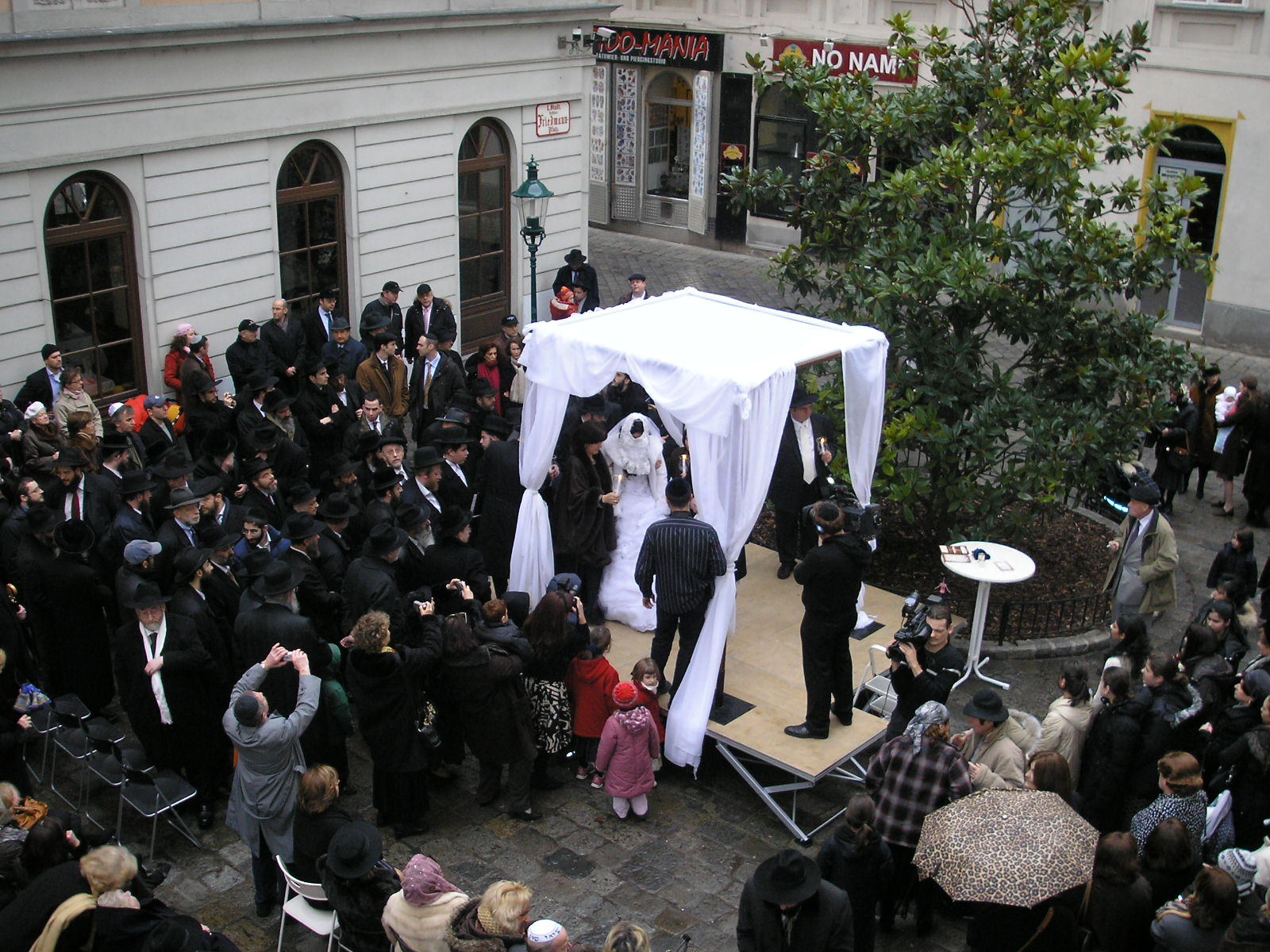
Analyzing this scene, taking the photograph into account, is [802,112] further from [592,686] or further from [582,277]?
[592,686]

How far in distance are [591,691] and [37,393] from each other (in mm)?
6766

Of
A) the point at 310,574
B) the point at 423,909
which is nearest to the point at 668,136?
the point at 310,574

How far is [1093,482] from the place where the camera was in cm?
1113

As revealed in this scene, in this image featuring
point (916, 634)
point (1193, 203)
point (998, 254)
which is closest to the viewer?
point (916, 634)

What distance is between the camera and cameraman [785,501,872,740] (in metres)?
8.50

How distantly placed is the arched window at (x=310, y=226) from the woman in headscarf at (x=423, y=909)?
1069 centimetres

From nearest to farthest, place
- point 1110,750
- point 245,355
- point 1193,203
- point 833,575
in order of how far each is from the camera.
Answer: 1. point 1110,750
2. point 833,575
3. point 245,355
4. point 1193,203

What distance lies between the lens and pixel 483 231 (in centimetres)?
1845

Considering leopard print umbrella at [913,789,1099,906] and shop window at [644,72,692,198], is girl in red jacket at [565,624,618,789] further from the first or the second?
shop window at [644,72,692,198]

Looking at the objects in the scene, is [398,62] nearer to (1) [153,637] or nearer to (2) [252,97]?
(2) [252,97]

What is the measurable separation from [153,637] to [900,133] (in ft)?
25.1

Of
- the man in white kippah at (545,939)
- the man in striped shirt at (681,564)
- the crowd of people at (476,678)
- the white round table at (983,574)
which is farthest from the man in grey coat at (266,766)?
the white round table at (983,574)

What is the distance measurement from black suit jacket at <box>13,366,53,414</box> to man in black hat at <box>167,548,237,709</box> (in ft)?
15.3

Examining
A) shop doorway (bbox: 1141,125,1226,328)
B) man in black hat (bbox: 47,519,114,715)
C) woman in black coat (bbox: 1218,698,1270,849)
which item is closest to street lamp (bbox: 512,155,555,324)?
man in black hat (bbox: 47,519,114,715)
